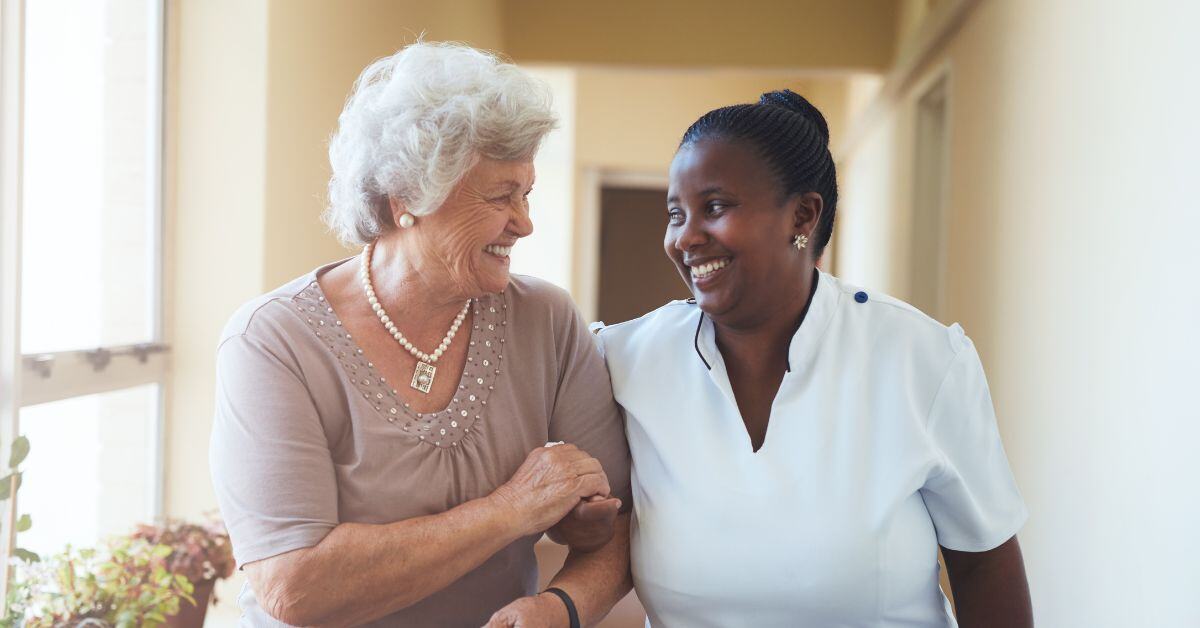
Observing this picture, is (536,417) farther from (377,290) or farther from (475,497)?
Result: (377,290)

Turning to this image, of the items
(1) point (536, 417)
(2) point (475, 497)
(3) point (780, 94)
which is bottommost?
(2) point (475, 497)

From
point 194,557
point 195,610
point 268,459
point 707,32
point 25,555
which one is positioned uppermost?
point 707,32

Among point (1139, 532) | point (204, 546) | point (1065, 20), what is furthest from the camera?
point (1065, 20)

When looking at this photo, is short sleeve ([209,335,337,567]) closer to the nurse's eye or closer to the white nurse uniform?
the white nurse uniform

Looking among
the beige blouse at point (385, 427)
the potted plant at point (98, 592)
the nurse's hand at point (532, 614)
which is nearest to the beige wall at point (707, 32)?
the potted plant at point (98, 592)

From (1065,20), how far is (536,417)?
1918mm

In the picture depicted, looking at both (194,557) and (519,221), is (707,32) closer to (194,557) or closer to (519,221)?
(194,557)

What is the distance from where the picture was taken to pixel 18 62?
189 cm

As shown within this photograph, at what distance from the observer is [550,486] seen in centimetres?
142

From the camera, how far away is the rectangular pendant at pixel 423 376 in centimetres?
146

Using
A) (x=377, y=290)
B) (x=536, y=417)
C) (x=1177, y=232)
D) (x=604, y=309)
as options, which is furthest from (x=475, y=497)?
(x=604, y=309)

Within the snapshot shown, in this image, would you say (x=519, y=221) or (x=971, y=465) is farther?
(x=519, y=221)

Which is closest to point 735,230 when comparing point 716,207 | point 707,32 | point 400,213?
point 716,207

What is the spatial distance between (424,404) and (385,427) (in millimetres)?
81
